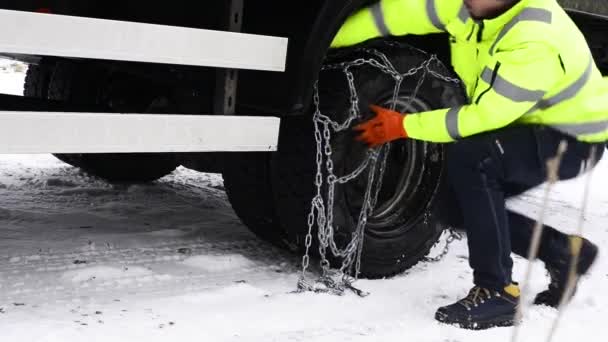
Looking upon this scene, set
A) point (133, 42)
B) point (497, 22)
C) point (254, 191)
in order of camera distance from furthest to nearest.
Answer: point (254, 191) < point (497, 22) < point (133, 42)

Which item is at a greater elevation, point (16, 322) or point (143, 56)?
point (143, 56)

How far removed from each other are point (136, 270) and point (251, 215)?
53 centimetres

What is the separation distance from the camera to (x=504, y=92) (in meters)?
2.43

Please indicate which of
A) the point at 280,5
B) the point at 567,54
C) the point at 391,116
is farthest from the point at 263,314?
the point at 567,54

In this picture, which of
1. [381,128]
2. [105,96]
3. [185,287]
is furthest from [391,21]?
[105,96]

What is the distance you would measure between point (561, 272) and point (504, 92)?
0.86m

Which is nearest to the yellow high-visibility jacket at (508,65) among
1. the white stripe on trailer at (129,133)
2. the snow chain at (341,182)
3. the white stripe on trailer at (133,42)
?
the snow chain at (341,182)

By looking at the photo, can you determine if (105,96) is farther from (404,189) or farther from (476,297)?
(476,297)

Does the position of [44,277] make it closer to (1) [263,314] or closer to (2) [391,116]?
(1) [263,314]

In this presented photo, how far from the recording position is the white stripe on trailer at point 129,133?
7.22 feet

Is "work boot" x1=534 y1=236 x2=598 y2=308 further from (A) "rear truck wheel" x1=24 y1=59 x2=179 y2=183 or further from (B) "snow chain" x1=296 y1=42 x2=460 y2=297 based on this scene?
(A) "rear truck wheel" x1=24 y1=59 x2=179 y2=183

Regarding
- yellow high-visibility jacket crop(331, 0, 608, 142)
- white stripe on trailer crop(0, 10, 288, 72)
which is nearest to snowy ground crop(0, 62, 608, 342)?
yellow high-visibility jacket crop(331, 0, 608, 142)

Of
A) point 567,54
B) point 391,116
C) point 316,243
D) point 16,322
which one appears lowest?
point 16,322

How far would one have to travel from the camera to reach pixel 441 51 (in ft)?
10.7
